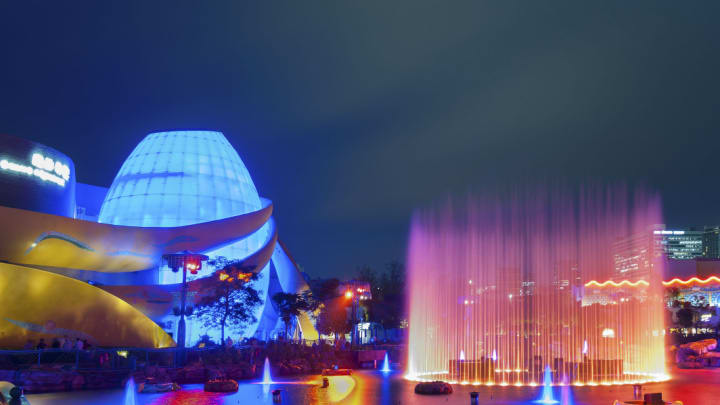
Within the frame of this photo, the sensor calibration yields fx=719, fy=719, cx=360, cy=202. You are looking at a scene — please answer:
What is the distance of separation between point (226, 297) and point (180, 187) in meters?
8.53

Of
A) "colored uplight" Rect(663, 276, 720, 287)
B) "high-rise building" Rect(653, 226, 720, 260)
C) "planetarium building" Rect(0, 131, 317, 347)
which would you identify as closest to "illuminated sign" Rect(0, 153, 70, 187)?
"planetarium building" Rect(0, 131, 317, 347)

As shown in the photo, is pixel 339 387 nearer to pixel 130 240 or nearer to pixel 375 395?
pixel 375 395

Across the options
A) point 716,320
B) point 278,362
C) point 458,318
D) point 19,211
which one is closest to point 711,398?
point 278,362

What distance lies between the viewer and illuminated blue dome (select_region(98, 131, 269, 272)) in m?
36.3

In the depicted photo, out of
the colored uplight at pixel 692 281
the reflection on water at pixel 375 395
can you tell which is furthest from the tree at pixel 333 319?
the colored uplight at pixel 692 281

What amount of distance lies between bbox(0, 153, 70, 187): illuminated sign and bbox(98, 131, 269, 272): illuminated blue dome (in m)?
6.28

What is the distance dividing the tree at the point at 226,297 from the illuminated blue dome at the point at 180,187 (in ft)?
12.8

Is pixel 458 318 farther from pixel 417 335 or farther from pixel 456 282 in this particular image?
pixel 417 335

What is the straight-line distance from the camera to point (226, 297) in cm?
3067

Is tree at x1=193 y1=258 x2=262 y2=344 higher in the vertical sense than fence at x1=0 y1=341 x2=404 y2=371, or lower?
higher

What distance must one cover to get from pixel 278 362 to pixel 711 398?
14710 mm

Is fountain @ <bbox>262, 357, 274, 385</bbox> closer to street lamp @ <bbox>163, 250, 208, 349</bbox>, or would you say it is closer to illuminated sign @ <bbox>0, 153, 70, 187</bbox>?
street lamp @ <bbox>163, 250, 208, 349</bbox>

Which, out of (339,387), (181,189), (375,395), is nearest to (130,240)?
(181,189)

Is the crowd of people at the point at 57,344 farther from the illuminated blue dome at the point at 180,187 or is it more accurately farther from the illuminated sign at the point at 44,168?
the illuminated blue dome at the point at 180,187
